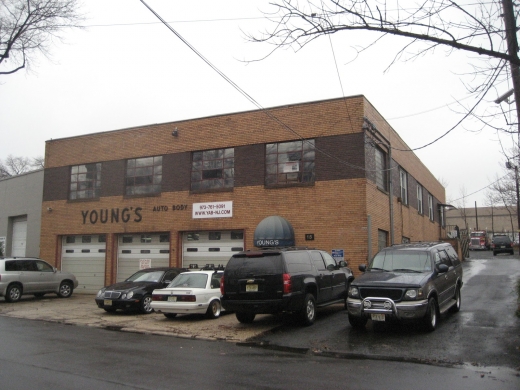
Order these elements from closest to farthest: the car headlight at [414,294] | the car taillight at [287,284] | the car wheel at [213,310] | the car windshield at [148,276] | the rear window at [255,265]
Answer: the car headlight at [414,294] < the car taillight at [287,284] < the rear window at [255,265] < the car wheel at [213,310] < the car windshield at [148,276]

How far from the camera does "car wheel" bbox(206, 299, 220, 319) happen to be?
14130 millimetres

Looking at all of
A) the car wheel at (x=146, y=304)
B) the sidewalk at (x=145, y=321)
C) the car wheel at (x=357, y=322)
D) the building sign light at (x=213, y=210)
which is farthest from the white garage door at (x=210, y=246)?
the car wheel at (x=357, y=322)

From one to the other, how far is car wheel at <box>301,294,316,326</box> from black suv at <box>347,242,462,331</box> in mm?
1195

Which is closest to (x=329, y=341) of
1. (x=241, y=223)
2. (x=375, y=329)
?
(x=375, y=329)

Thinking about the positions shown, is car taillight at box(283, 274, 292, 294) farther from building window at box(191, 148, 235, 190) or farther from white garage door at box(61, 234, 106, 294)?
white garage door at box(61, 234, 106, 294)

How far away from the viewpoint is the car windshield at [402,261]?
11648 millimetres

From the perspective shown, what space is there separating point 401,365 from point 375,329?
3206mm

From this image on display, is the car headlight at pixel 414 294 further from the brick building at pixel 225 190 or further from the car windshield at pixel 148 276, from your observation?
the car windshield at pixel 148 276

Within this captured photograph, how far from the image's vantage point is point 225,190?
20844mm

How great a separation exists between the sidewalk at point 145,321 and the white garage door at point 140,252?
4.01m

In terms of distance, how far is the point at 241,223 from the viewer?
20.3m

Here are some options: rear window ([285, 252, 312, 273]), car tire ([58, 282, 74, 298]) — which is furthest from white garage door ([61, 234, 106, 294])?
rear window ([285, 252, 312, 273])

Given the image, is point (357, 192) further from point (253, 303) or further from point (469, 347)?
point (469, 347)

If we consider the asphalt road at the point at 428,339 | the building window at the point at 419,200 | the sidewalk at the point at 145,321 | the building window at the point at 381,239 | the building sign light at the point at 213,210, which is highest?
A: the building window at the point at 419,200
